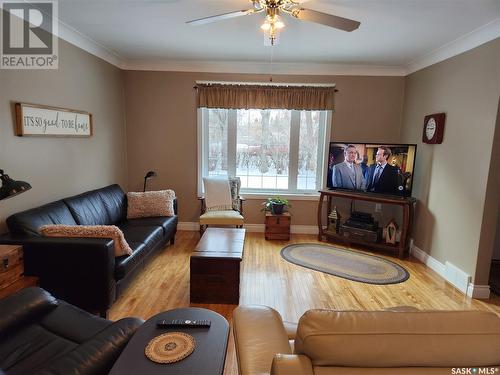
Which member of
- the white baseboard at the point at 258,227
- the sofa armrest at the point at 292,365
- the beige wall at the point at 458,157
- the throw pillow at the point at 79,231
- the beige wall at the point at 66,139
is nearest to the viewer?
the sofa armrest at the point at 292,365

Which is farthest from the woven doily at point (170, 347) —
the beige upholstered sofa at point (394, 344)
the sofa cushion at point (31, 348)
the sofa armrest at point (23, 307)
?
the sofa armrest at point (23, 307)

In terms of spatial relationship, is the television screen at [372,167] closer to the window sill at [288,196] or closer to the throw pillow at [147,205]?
the window sill at [288,196]

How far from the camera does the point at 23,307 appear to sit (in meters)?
1.58

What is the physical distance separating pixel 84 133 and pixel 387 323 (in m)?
3.64

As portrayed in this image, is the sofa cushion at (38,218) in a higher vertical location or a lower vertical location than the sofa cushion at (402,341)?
lower

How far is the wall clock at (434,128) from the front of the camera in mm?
3445

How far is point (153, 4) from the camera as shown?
2465 mm

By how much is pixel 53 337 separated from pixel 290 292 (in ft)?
6.58

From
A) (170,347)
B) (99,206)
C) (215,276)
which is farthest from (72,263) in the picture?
(170,347)

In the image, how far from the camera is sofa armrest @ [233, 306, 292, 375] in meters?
1.07

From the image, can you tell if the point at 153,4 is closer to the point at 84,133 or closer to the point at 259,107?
the point at 84,133

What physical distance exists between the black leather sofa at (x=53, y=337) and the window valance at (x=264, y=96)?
341 centimetres

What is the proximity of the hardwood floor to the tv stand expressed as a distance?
300mm

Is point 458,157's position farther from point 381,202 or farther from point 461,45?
point 461,45
